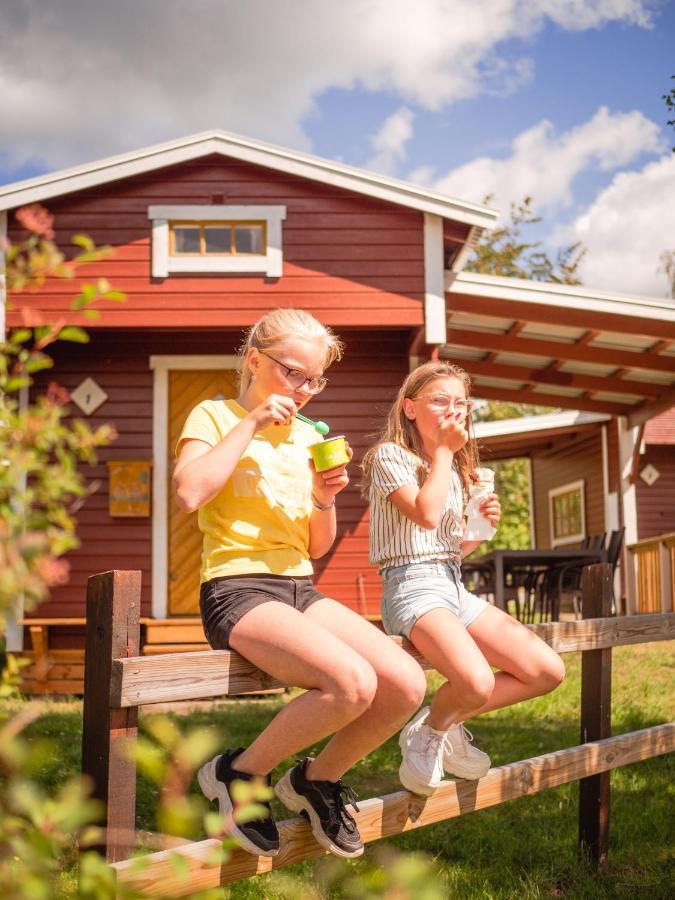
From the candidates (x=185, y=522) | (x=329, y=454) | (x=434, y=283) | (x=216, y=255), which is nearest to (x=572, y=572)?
Result: (x=434, y=283)

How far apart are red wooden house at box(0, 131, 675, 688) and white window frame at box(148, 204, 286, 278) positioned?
13 millimetres

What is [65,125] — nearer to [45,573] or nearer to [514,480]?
[514,480]

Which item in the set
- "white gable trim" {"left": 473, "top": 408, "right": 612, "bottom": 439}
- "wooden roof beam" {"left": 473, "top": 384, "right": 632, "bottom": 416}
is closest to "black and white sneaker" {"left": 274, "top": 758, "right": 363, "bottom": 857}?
"wooden roof beam" {"left": 473, "top": 384, "right": 632, "bottom": 416}

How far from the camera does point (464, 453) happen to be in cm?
349

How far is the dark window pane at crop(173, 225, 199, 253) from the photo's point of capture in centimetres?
843

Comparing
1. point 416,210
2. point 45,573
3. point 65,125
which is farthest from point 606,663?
point 65,125

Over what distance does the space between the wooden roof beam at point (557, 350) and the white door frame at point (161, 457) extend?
2643 mm

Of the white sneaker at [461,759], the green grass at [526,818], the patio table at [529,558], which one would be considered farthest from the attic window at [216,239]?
the white sneaker at [461,759]

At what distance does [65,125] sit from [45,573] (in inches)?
4164

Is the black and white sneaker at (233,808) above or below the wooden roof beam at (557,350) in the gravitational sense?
below

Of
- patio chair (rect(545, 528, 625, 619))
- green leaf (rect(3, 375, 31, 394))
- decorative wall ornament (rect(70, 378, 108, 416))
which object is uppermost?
decorative wall ornament (rect(70, 378, 108, 416))

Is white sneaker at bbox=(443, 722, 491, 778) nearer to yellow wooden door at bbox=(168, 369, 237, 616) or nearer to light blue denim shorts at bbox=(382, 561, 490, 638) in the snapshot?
light blue denim shorts at bbox=(382, 561, 490, 638)

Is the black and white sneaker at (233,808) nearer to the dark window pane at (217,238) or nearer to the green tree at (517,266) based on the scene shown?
the dark window pane at (217,238)

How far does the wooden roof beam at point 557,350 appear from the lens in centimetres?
1006
